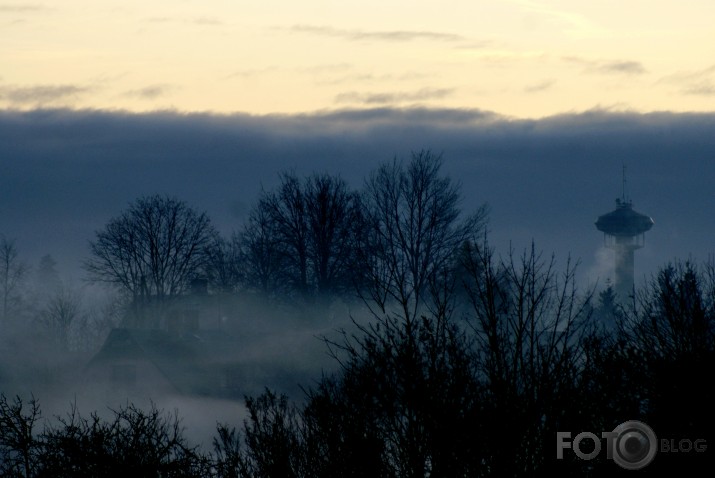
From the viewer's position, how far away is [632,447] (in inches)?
709

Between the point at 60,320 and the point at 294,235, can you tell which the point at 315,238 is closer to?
the point at 294,235

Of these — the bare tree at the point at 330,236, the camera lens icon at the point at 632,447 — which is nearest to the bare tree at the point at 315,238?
the bare tree at the point at 330,236

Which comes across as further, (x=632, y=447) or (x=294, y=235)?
(x=294, y=235)

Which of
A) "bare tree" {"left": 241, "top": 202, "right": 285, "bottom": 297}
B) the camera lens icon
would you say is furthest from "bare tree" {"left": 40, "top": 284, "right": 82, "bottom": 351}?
the camera lens icon

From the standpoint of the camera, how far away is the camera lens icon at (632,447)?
58.3 ft

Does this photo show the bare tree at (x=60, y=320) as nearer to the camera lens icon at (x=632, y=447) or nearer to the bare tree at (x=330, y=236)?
the bare tree at (x=330, y=236)

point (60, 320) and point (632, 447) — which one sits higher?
point (632, 447)

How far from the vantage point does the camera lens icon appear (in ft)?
58.3

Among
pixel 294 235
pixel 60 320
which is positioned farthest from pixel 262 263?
pixel 60 320

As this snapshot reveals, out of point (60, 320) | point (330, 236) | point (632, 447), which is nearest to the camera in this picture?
point (632, 447)

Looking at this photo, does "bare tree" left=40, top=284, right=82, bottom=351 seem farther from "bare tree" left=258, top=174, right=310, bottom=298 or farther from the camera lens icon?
the camera lens icon

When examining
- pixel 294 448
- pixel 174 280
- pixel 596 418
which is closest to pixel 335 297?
pixel 174 280

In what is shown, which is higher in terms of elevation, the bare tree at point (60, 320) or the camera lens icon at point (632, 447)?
the camera lens icon at point (632, 447)

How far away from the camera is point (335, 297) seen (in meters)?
67.2
